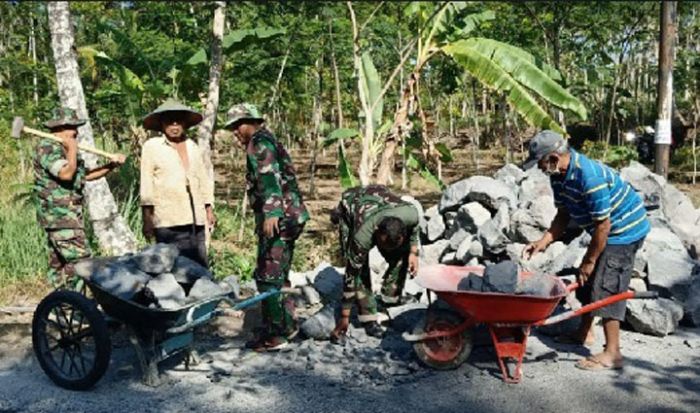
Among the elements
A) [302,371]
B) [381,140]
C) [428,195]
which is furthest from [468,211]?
[428,195]

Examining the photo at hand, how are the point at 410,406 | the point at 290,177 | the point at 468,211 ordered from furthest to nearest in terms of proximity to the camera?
1. the point at 468,211
2. the point at 290,177
3. the point at 410,406

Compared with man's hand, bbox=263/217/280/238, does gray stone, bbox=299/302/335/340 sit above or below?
below

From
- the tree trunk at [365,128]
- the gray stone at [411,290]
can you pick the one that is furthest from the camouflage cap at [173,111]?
the tree trunk at [365,128]

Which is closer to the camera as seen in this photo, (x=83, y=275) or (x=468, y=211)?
(x=83, y=275)

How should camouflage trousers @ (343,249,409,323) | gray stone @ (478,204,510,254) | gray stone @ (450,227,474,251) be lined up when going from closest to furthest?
camouflage trousers @ (343,249,409,323) → gray stone @ (478,204,510,254) → gray stone @ (450,227,474,251)

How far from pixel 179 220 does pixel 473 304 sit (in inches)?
93.3

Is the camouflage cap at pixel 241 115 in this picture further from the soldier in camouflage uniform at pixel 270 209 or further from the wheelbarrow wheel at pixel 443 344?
the wheelbarrow wheel at pixel 443 344

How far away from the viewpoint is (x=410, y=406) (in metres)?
3.95

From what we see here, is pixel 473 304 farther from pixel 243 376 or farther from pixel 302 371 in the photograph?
pixel 243 376

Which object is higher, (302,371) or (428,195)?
(428,195)

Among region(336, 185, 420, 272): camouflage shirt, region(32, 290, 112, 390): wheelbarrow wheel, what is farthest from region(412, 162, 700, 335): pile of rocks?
region(32, 290, 112, 390): wheelbarrow wheel

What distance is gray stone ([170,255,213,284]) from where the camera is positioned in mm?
4434

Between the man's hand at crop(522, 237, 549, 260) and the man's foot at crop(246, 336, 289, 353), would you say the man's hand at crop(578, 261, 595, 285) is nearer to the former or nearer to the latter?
the man's hand at crop(522, 237, 549, 260)

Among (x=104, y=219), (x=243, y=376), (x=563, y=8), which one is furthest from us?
(x=563, y=8)
